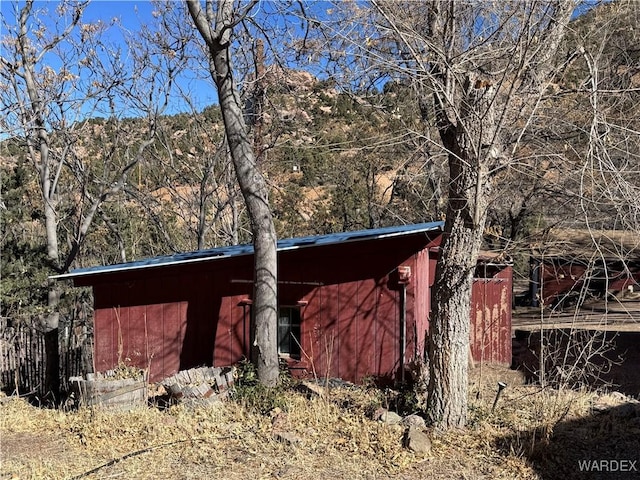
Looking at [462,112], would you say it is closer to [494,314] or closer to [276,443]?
[276,443]

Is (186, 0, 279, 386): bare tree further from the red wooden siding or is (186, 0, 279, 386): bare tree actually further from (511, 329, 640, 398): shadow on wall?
(511, 329, 640, 398): shadow on wall

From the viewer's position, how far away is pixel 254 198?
7.43 meters

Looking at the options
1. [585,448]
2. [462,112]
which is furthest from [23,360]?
[585,448]

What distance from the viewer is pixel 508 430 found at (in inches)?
231

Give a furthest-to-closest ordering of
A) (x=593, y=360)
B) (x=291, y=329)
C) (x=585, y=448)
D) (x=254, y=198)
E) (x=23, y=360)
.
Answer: (x=593, y=360) < (x=23, y=360) < (x=291, y=329) < (x=254, y=198) < (x=585, y=448)

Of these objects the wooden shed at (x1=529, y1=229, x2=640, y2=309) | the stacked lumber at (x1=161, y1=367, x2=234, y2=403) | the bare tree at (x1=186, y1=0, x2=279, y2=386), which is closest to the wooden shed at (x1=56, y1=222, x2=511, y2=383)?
the stacked lumber at (x1=161, y1=367, x2=234, y2=403)

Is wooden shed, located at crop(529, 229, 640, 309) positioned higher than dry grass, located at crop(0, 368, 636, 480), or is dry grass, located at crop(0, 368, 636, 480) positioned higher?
wooden shed, located at crop(529, 229, 640, 309)

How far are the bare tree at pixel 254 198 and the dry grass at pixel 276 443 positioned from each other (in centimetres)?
75

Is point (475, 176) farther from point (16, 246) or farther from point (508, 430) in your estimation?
point (16, 246)

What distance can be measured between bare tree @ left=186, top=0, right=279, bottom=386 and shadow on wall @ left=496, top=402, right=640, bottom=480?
123 inches

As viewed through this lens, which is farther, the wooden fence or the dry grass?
the wooden fence

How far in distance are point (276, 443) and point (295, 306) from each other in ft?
11.1

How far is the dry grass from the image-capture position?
5133mm

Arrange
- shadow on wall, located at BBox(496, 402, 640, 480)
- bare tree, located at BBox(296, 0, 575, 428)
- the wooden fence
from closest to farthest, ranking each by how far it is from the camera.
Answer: shadow on wall, located at BBox(496, 402, 640, 480) < bare tree, located at BBox(296, 0, 575, 428) < the wooden fence
